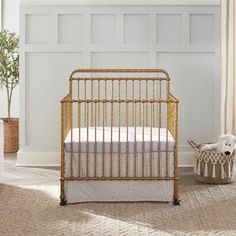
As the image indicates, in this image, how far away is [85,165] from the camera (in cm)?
344

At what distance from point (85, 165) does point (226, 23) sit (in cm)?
170

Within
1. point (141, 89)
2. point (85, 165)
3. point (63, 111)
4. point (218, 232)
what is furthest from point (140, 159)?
point (141, 89)

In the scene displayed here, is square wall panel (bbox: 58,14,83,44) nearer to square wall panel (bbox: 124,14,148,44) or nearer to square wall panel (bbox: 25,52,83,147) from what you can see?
square wall panel (bbox: 25,52,83,147)

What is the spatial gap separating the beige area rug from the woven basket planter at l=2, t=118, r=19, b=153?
1604 millimetres

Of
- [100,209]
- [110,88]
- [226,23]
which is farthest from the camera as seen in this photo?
[110,88]

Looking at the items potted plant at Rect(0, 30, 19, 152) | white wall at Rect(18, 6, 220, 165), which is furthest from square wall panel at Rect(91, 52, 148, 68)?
potted plant at Rect(0, 30, 19, 152)

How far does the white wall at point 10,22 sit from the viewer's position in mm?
5691

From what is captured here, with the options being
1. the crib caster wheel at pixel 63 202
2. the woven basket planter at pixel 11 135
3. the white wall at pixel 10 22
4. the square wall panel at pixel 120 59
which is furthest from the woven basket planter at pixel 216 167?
the white wall at pixel 10 22

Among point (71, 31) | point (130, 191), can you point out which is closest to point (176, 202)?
point (130, 191)

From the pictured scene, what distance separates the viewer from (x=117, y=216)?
314 cm

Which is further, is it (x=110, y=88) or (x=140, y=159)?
(x=110, y=88)

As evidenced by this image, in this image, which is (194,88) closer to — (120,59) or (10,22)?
(120,59)

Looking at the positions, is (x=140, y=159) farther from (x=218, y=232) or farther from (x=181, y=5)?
(x=181, y=5)

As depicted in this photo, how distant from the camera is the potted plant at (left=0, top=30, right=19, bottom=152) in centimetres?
520
